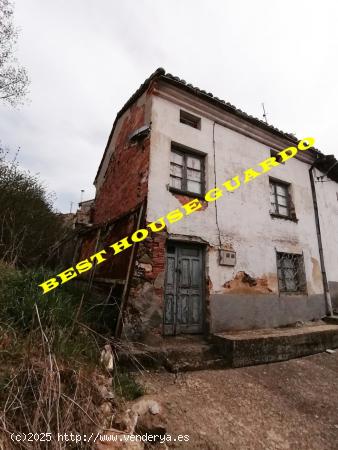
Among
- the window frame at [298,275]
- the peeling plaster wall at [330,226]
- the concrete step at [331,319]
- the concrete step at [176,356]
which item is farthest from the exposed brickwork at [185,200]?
the concrete step at [331,319]

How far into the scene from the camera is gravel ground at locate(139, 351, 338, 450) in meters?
2.67

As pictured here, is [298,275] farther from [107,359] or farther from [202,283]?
[107,359]

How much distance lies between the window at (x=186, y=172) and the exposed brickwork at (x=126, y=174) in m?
0.79

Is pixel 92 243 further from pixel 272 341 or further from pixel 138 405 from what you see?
pixel 272 341

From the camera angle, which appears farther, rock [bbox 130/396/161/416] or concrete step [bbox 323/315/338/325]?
concrete step [bbox 323/315/338/325]

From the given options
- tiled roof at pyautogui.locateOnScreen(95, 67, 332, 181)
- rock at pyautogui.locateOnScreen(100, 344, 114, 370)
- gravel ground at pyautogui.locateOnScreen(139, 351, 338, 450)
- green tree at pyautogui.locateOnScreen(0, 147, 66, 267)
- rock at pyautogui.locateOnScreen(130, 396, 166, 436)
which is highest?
tiled roof at pyautogui.locateOnScreen(95, 67, 332, 181)

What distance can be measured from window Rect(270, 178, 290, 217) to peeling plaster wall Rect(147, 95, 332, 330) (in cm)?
25

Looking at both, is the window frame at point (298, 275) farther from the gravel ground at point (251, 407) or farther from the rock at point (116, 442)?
the rock at point (116, 442)

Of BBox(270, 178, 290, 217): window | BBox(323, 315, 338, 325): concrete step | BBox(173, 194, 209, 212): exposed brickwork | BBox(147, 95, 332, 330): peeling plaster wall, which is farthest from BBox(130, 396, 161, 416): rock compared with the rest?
BBox(323, 315, 338, 325): concrete step

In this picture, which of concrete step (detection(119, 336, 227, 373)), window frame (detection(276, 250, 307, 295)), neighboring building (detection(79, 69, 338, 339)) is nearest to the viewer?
concrete step (detection(119, 336, 227, 373))

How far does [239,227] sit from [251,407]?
164 inches

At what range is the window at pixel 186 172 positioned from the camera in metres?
6.13

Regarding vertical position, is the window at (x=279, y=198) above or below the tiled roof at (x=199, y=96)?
below

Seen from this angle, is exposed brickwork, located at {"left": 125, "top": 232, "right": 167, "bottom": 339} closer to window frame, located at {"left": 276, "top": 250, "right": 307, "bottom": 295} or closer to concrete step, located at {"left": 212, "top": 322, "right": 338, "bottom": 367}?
concrete step, located at {"left": 212, "top": 322, "right": 338, "bottom": 367}
